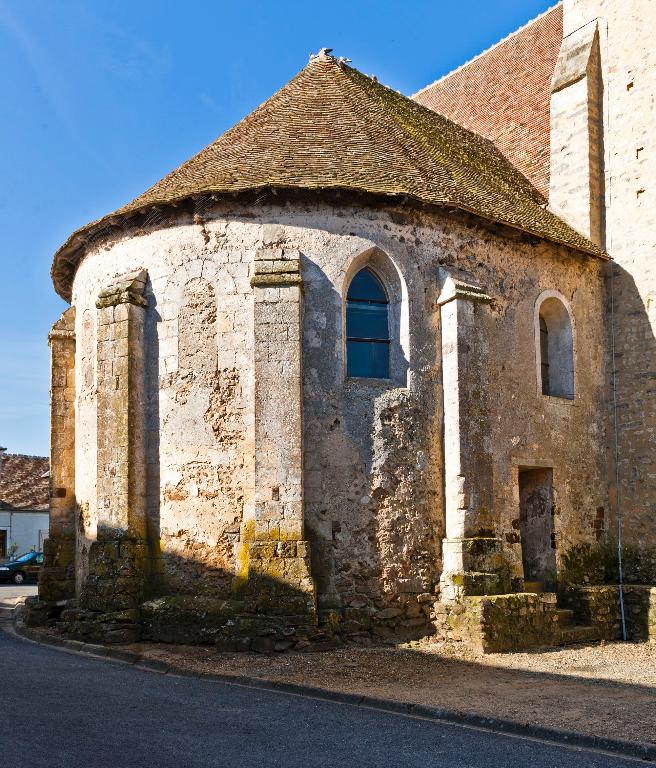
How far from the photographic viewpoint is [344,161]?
13.6 metres

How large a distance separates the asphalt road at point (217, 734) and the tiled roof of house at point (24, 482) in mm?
29172

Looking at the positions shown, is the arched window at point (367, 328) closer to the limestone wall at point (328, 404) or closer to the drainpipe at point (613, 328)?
the limestone wall at point (328, 404)

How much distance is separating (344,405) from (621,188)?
734cm

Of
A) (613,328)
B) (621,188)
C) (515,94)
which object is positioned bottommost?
(613,328)

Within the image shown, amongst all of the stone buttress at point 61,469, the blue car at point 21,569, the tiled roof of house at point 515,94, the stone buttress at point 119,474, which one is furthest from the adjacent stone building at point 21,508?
the stone buttress at point 119,474

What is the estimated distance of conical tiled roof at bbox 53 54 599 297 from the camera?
43.4 ft

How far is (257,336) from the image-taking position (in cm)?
1254

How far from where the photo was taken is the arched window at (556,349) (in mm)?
15430

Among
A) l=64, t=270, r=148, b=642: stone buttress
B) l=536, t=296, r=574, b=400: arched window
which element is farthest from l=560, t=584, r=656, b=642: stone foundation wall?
l=64, t=270, r=148, b=642: stone buttress

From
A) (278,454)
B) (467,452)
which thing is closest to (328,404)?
(278,454)

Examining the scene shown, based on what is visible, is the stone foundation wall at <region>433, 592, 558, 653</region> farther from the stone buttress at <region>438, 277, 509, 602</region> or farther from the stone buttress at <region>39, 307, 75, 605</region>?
the stone buttress at <region>39, 307, 75, 605</region>

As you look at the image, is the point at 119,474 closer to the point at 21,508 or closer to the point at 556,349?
the point at 556,349

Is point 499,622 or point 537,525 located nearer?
point 499,622

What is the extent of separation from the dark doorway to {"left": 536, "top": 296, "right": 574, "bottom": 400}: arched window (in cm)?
160
